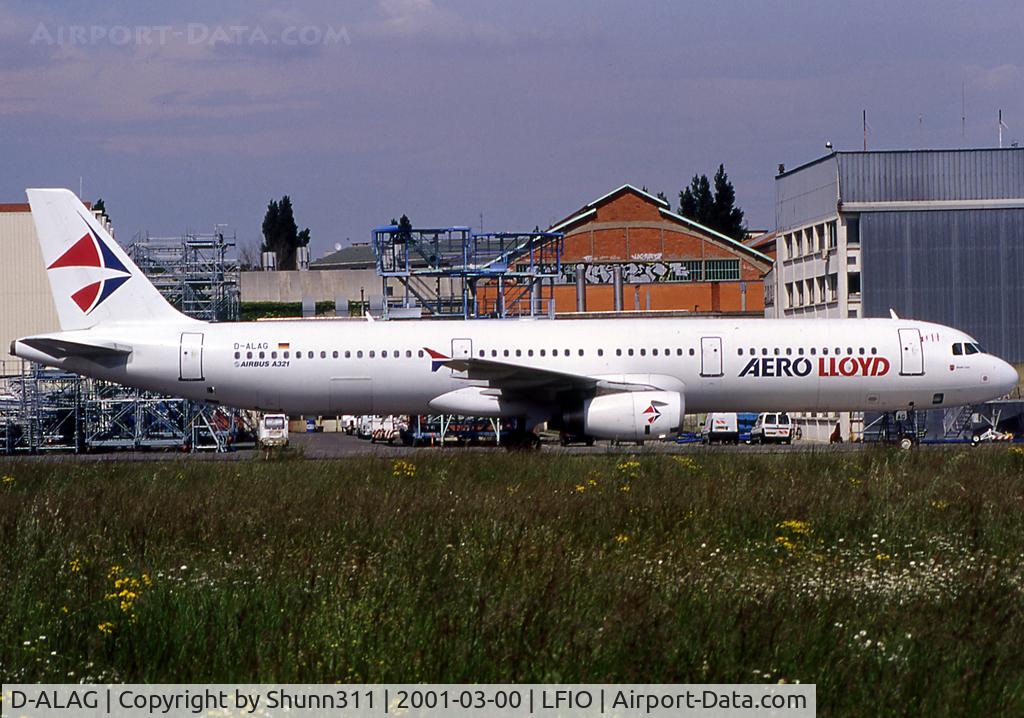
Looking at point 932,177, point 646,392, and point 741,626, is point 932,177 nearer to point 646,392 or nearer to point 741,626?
point 646,392

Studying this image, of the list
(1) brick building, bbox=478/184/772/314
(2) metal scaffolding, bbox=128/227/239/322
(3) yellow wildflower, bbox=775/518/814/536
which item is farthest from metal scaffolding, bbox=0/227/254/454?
(1) brick building, bbox=478/184/772/314

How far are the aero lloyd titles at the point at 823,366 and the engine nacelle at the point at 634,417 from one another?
2.67m

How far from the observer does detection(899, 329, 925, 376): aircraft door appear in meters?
32.5

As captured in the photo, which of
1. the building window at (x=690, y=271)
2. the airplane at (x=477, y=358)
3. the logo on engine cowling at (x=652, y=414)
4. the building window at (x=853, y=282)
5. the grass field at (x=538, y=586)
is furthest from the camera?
the building window at (x=690, y=271)

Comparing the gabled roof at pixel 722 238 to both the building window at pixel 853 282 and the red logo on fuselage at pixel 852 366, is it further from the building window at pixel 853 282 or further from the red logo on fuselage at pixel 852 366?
the red logo on fuselage at pixel 852 366

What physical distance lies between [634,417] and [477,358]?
4.40 meters

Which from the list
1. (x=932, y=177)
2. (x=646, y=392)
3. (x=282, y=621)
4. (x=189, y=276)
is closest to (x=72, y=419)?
(x=189, y=276)

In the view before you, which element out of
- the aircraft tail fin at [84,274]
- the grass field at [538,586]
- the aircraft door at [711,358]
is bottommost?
the grass field at [538,586]

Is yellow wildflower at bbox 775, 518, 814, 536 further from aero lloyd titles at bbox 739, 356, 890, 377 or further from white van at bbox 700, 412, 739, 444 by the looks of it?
white van at bbox 700, 412, 739, 444

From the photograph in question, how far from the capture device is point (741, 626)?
897 cm

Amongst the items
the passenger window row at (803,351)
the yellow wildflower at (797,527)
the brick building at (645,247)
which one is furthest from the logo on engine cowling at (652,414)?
the brick building at (645,247)

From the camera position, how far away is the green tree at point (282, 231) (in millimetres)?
147988

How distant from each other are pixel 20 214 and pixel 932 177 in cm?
4742

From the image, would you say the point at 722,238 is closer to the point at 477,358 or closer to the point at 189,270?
the point at 189,270
